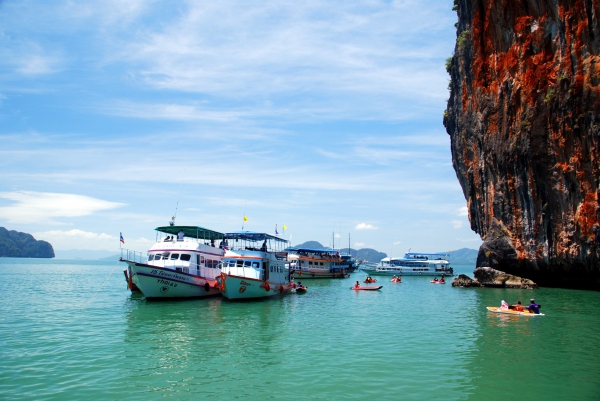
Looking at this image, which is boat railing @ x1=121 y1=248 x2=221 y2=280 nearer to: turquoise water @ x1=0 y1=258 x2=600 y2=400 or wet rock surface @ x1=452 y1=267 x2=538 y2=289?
turquoise water @ x1=0 y1=258 x2=600 y2=400

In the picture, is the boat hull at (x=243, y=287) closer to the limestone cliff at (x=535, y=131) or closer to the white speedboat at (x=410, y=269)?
the limestone cliff at (x=535, y=131)

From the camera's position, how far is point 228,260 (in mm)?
34406

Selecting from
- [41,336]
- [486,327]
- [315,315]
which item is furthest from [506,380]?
[41,336]

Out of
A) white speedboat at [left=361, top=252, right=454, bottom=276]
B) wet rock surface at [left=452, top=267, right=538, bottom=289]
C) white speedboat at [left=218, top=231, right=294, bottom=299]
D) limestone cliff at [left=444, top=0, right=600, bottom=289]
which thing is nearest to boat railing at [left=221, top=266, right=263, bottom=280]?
white speedboat at [left=218, top=231, right=294, bottom=299]

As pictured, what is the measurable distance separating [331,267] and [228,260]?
43431 millimetres

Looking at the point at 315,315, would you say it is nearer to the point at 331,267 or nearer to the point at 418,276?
the point at 331,267

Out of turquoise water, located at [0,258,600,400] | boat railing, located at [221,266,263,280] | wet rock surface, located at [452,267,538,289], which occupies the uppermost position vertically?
boat railing, located at [221,266,263,280]

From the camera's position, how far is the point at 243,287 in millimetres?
33031

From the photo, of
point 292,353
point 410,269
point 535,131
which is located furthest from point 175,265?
point 410,269

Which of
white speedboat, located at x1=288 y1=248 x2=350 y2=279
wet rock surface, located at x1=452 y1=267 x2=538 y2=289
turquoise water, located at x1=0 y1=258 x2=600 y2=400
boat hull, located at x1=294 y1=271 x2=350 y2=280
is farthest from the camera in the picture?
white speedboat, located at x1=288 y1=248 x2=350 y2=279

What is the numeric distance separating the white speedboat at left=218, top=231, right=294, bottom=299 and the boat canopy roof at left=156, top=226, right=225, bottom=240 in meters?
1.23

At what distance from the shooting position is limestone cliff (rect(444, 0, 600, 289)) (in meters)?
36.2

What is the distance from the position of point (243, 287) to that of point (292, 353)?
1578 cm

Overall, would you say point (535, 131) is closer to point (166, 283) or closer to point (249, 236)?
point (249, 236)
